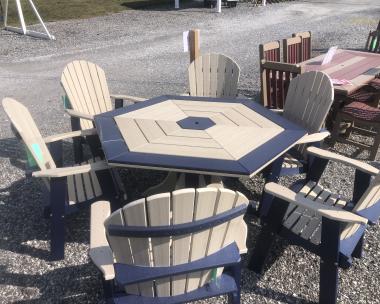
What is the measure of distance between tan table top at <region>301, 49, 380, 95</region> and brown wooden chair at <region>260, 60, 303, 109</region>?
569 mm

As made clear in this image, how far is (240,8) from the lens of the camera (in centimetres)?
1532

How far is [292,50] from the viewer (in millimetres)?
5836

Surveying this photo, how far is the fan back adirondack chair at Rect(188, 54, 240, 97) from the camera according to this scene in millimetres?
4516

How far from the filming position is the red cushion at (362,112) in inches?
164

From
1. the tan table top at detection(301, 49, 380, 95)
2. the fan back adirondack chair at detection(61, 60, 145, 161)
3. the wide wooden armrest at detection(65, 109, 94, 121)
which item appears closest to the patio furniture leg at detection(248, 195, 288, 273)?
the wide wooden armrest at detection(65, 109, 94, 121)

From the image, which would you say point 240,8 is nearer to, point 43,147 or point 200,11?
point 200,11

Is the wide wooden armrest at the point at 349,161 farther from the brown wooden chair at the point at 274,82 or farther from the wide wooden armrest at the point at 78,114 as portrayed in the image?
the wide wooden armrest at the point at 78,114

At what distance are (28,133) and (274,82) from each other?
2.91 metres

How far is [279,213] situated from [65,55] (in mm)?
7381

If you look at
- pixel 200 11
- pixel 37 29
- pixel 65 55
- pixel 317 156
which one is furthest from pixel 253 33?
pixel 317 156

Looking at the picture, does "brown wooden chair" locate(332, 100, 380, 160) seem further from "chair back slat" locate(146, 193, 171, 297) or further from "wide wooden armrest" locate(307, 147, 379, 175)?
"chair back slat" locate(146, 193, 171, 297)

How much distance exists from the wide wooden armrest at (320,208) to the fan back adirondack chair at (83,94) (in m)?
2.02

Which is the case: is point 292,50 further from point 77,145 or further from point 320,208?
point 320,208

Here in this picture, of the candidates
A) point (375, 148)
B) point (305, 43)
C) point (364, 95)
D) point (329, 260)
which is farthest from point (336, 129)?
point (329, 260)
